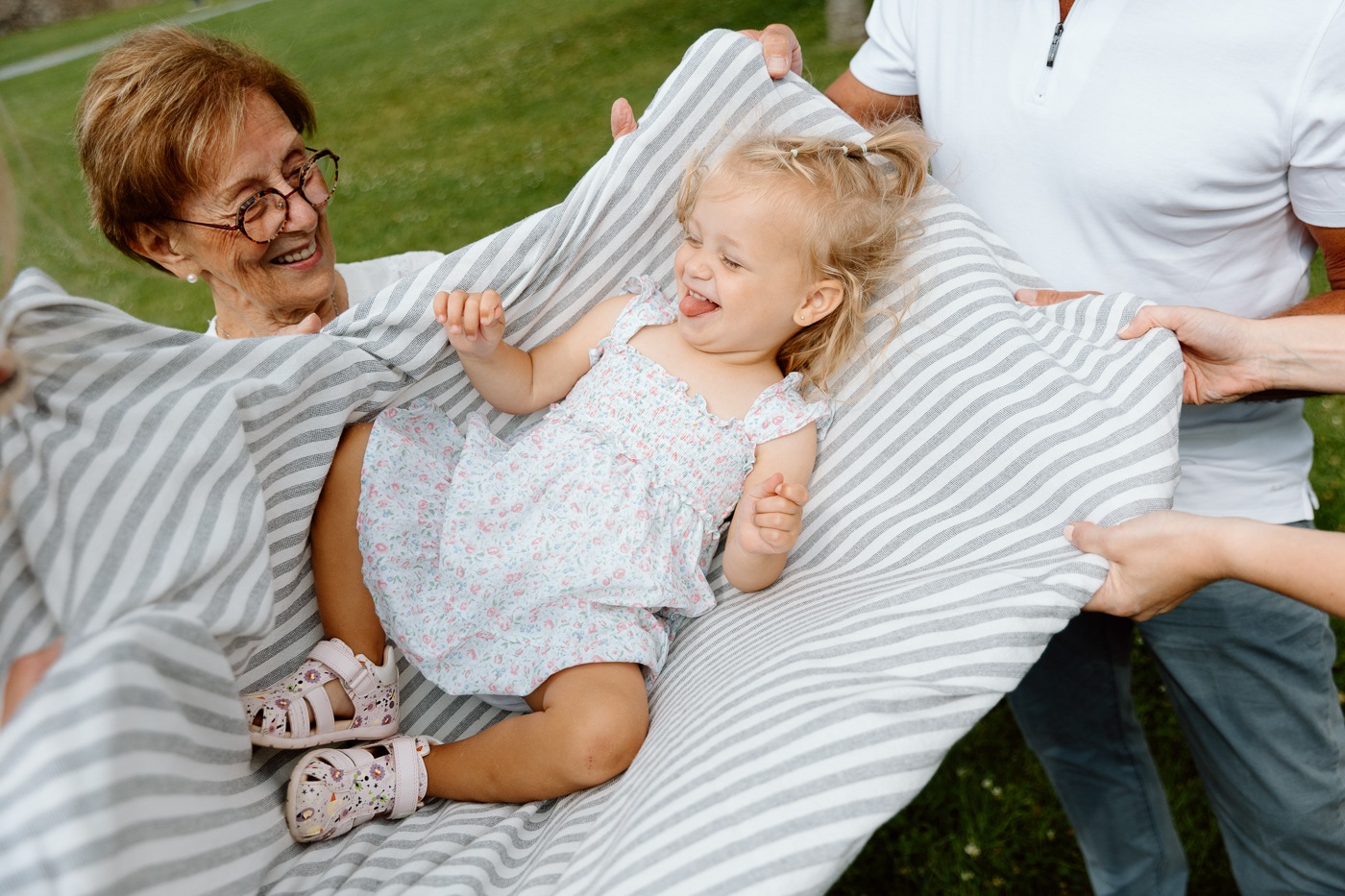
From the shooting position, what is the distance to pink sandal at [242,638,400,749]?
1714 millimetres

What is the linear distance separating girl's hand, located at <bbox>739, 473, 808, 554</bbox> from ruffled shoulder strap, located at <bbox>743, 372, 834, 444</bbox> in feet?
0.94

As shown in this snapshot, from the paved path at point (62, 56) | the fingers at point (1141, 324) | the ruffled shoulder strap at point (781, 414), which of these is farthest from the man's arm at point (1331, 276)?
the paved path at point (62, 56)

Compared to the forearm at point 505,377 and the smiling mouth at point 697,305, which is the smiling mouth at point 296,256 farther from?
the smiling mouth at point 697,305

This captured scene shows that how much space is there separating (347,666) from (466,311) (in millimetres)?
697

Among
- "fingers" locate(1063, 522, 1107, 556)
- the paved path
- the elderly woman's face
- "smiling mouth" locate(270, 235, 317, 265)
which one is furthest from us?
the paved path

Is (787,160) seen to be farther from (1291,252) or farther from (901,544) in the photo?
(1291,252)

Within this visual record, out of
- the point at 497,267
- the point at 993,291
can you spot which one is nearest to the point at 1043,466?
the point at 993,291

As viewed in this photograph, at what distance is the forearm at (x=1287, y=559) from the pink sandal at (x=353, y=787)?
4.45ft

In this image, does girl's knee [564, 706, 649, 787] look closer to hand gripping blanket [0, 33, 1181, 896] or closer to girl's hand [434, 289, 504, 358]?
hand gripping blanket [0, 33, 1181, 896]

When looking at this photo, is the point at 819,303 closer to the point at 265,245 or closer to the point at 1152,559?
the point at 1152,559

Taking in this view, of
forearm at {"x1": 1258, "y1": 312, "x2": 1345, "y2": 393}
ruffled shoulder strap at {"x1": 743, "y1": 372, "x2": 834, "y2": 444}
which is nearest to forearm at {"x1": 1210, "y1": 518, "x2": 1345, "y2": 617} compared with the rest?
forearm at {"x1": 1258, "y1": 312, "x2": 1345, "y2": 393}

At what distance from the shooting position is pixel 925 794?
119 inches

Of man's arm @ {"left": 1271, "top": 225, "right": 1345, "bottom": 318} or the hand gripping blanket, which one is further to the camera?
man's arm @ {"left": 1271, "top": 225, "right": 1345, "bottom": 318}

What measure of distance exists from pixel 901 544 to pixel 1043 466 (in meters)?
0.29
